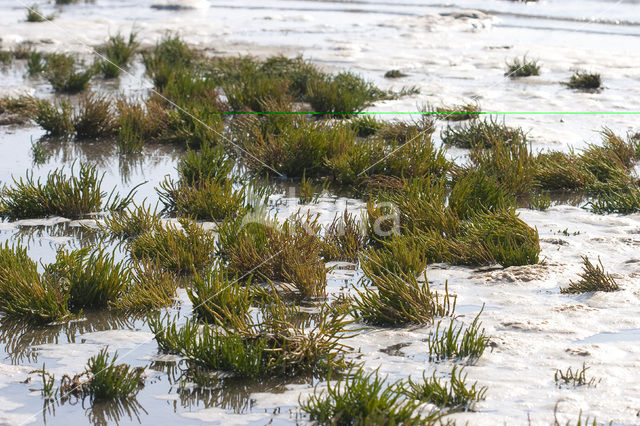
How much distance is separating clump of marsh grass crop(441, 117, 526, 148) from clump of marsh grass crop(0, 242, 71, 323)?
5.07m

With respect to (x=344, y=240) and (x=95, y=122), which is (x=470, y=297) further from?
(x=95, y=122)

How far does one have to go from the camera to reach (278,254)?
543 cm

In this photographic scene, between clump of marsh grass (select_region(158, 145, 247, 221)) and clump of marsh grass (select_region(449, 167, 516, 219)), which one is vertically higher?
clump of marsh grass (select_region(449, 167, 516, 219))

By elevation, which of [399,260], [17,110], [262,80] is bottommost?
[17,110]

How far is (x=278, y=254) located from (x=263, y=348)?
4.18 ft

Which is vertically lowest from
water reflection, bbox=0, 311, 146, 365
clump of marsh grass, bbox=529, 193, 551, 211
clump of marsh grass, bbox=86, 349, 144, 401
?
water reflection, bbox=0, 311, 146, 365

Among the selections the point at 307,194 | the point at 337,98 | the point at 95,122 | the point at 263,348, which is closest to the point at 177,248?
the point at 263,348

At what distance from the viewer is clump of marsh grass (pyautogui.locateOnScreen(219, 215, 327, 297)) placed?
5.18m

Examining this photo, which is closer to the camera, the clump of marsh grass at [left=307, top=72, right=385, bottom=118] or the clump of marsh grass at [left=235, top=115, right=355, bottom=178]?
the clump of marsh grass at [left=235, top=115, right=355, bottom=178]

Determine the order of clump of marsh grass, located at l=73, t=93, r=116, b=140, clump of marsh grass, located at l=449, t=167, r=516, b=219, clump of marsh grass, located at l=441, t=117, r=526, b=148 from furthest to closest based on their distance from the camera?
clump of marsh grass, located at l=73, t=93, r=116, b=140
clump of marsh grass, located at l=441, t=117, r=526, b=148
clump of marsh grass, located at l=449, t=167, r=516, b=219

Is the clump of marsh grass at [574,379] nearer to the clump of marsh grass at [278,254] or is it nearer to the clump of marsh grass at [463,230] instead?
the clump of marsh grass at [463,230]

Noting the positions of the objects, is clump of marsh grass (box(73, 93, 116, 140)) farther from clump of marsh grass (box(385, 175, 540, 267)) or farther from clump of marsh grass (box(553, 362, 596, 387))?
clump of marsh grass (box(553, 362, 596, 387))

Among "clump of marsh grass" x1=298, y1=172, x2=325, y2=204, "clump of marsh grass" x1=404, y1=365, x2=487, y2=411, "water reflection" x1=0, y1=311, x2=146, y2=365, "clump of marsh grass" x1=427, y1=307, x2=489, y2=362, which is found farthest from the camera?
"clump of marsh grass" x1=298, y1=172, x2=325, y2=204

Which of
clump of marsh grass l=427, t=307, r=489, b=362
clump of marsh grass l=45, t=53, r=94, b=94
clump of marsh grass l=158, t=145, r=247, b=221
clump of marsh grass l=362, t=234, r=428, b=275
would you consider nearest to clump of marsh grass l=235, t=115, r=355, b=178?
clump of marsh grass l=158, t=145, r=247, b=221
